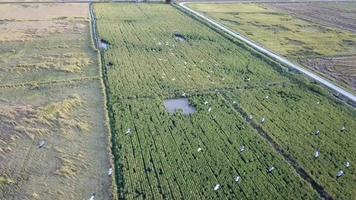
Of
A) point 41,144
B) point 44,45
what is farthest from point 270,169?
point 44,45

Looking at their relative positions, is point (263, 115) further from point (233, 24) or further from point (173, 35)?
point (233, 24)

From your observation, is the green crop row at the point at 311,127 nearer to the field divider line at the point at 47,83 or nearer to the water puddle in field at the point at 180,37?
the field divider line at the point at 47,83

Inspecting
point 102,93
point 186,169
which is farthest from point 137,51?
point 186,169

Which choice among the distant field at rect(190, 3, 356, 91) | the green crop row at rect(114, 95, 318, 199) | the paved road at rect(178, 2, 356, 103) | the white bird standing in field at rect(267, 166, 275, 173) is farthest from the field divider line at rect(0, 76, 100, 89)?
the distant field at rect(190, 3, 356, 91)

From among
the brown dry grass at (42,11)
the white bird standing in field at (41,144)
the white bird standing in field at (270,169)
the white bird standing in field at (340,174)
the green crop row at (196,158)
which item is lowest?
the white bird standing in field at (340,174)

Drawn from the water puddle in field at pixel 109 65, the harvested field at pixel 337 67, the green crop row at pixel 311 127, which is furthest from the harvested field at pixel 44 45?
the harvested field at pixel 337 67

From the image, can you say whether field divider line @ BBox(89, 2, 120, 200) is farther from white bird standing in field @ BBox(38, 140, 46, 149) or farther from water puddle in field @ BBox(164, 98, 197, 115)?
water puddle in field @ BBox(164, 98, 197, 115)
